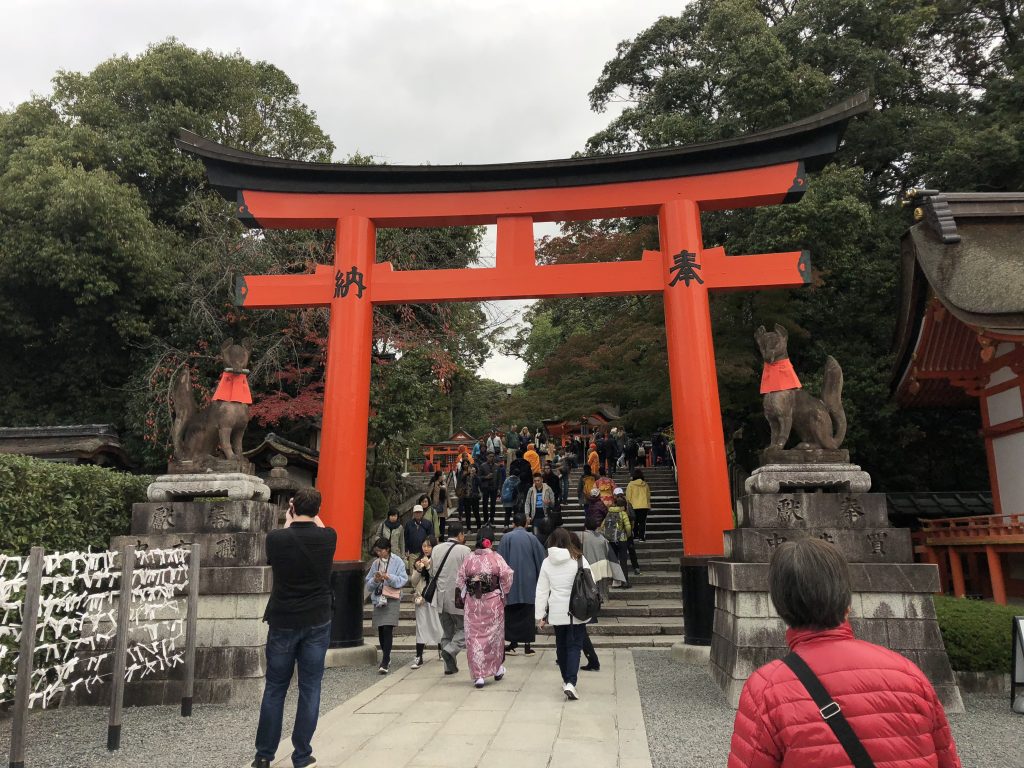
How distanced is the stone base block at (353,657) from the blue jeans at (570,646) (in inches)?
116

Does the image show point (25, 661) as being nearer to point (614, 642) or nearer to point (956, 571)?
point (614, 642)

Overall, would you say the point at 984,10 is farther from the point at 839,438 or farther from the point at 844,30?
the point at 839,438

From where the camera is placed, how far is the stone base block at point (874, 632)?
561cm

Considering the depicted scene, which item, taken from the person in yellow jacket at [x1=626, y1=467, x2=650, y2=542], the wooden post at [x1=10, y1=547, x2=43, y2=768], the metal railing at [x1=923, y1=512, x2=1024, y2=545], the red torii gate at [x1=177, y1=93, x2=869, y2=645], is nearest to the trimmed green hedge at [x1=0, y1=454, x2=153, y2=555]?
the wooden post at [x1=10, y1=547, x2=43, y2=768]

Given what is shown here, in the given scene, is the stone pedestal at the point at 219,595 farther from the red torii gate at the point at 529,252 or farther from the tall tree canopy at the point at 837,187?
the tall tree canopy at the point at 837,187

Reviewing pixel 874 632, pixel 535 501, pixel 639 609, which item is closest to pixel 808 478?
pixel 874 632

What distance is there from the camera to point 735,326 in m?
13.3

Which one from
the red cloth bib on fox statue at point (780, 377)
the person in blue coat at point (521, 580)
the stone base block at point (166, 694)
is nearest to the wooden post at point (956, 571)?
the red cloth bib on fox statue at point (780, 377)

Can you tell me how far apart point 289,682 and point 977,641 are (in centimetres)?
597

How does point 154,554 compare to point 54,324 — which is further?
point 54,324

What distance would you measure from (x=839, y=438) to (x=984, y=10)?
17.6m

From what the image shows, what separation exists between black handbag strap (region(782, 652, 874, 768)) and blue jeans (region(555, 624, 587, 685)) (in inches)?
173

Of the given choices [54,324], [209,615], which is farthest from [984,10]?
[54,324]

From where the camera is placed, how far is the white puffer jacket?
575cm
